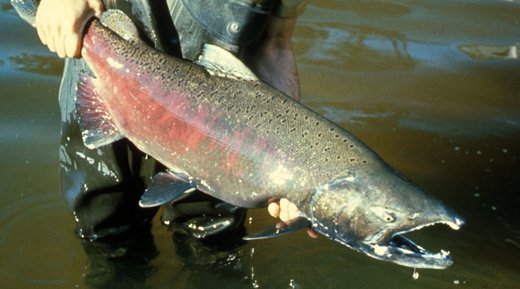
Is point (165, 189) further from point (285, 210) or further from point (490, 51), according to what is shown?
point (490, 51)

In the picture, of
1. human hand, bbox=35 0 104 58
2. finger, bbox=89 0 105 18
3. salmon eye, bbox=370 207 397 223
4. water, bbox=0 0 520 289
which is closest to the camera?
salmon eye, bbox=370 207 397 223

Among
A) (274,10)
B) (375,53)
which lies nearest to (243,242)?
(274,10)

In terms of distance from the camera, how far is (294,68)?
321 cm

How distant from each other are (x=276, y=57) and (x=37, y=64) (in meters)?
2.65

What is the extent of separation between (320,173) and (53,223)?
1946 mm

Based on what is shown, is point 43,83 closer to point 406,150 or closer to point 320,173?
point 406,150

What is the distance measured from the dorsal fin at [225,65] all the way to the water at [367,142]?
1.37 metres

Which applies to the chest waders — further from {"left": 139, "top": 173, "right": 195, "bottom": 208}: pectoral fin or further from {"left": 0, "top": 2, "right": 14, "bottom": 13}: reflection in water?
{"left": 0, "top": 2, "right": 14, "bottom": 13}: reflection in water

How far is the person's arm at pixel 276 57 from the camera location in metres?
3.10

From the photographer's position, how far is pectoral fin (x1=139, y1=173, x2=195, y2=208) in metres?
2.54

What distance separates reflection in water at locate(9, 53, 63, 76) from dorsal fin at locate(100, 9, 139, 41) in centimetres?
253

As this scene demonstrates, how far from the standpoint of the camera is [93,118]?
9.01 ft

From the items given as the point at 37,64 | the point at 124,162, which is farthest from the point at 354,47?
the point at 124,162

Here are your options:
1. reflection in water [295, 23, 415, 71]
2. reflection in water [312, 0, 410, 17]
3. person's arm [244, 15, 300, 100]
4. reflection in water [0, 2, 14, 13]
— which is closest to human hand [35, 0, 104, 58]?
person's arm [244, 15, 300, 100]
